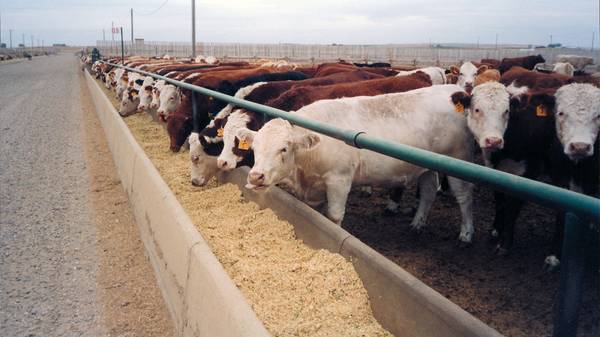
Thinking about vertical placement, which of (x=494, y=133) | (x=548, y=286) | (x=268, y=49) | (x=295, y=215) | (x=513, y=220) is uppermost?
(x=268, y=49)

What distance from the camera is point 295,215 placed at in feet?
11.6

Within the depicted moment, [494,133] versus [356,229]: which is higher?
[494,133]

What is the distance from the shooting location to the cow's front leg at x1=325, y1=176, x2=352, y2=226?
4211 mm

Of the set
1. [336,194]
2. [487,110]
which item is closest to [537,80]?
[487,110]

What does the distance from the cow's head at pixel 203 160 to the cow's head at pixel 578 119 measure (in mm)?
3777

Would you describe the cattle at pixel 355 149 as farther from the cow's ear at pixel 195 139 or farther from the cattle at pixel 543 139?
the cow's ear at pixel 195 139

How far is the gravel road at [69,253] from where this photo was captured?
10.2 feet

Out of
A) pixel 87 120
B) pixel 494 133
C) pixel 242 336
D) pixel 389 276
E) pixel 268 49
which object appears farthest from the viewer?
pixel 268 49

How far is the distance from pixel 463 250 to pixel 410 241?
0.53 meters

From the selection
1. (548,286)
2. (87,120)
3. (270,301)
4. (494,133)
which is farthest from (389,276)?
(87,120)

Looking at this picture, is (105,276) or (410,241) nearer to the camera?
(105,276)

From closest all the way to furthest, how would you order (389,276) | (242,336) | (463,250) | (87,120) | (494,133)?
(242,336) < (389,276) < (494,133) < (463,250) < (87,120)

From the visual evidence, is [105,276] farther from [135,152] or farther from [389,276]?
[389,276]

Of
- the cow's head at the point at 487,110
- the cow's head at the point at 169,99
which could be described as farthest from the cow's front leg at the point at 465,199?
the cow's head at the point at 169,99
